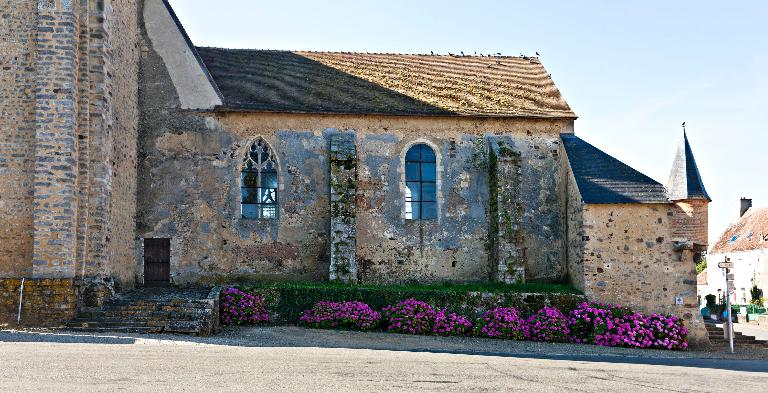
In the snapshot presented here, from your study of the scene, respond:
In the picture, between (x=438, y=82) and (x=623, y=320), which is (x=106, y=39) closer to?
(x=438, y=82)

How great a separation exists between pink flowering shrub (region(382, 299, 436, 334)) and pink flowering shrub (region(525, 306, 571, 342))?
2582 mm

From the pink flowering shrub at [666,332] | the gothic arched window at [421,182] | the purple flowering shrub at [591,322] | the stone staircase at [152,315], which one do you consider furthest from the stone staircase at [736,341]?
the stone staircase at [152,315]

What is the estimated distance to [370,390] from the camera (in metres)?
9.31

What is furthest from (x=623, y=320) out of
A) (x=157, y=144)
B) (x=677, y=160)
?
(x=157, y=144)

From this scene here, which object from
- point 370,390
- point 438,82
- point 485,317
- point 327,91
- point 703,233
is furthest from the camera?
point 438,82

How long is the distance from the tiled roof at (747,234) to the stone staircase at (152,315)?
33330 millimetres

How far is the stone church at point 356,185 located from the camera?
20031mm

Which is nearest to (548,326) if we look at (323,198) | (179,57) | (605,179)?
(605,179)

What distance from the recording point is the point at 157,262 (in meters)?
20.2

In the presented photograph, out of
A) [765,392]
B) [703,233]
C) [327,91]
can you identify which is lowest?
[765,392]

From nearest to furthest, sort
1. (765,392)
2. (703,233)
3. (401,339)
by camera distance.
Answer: (765,392) < (401,339) < (703,233)

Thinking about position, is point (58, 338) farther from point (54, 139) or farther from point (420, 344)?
point (420, 344)

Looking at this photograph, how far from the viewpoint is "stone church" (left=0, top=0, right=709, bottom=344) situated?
65.7 ft

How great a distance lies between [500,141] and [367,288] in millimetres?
6434
